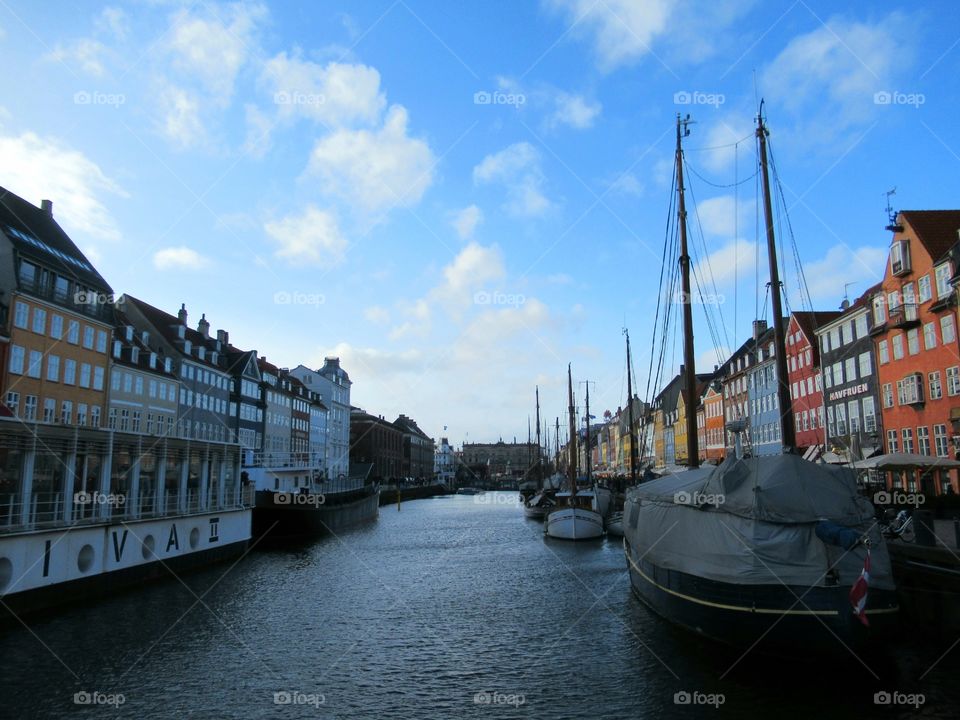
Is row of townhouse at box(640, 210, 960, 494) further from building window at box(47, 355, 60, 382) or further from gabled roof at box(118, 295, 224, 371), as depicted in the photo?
gabled roof at box(118, 295, 224, 371)

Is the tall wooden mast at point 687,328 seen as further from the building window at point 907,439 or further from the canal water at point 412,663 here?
the building window at point 907,439

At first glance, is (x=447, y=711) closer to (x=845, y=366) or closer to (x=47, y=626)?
(x=47, y=626)

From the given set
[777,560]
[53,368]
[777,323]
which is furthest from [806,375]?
→ [53,368]

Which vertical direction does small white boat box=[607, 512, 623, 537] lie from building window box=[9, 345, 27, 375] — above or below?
below

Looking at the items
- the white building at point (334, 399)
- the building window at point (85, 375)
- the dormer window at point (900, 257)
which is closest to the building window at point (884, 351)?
the dormer window at point (900, 257)

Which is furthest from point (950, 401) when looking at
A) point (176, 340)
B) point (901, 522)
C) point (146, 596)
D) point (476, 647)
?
point (176, 340)

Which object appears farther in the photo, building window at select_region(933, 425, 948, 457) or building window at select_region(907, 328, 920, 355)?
building window at select_region(907, 328, 920, 355)

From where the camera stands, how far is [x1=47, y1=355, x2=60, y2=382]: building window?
4544 centimetres

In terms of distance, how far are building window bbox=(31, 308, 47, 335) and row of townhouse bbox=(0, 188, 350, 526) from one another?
9cm

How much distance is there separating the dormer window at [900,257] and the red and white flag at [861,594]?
33931 mm

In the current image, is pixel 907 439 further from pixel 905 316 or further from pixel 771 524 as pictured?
pixel 771 524

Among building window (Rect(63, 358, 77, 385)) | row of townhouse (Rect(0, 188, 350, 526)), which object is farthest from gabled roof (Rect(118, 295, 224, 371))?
building window (Rect(63, 358, 77, 385))

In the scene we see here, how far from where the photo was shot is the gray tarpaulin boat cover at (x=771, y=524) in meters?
15.7

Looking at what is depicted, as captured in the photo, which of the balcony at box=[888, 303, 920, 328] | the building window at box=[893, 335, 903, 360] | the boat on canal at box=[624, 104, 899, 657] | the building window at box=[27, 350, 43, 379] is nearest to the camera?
the boat on canal at box=[624, 104, 899, 657]
